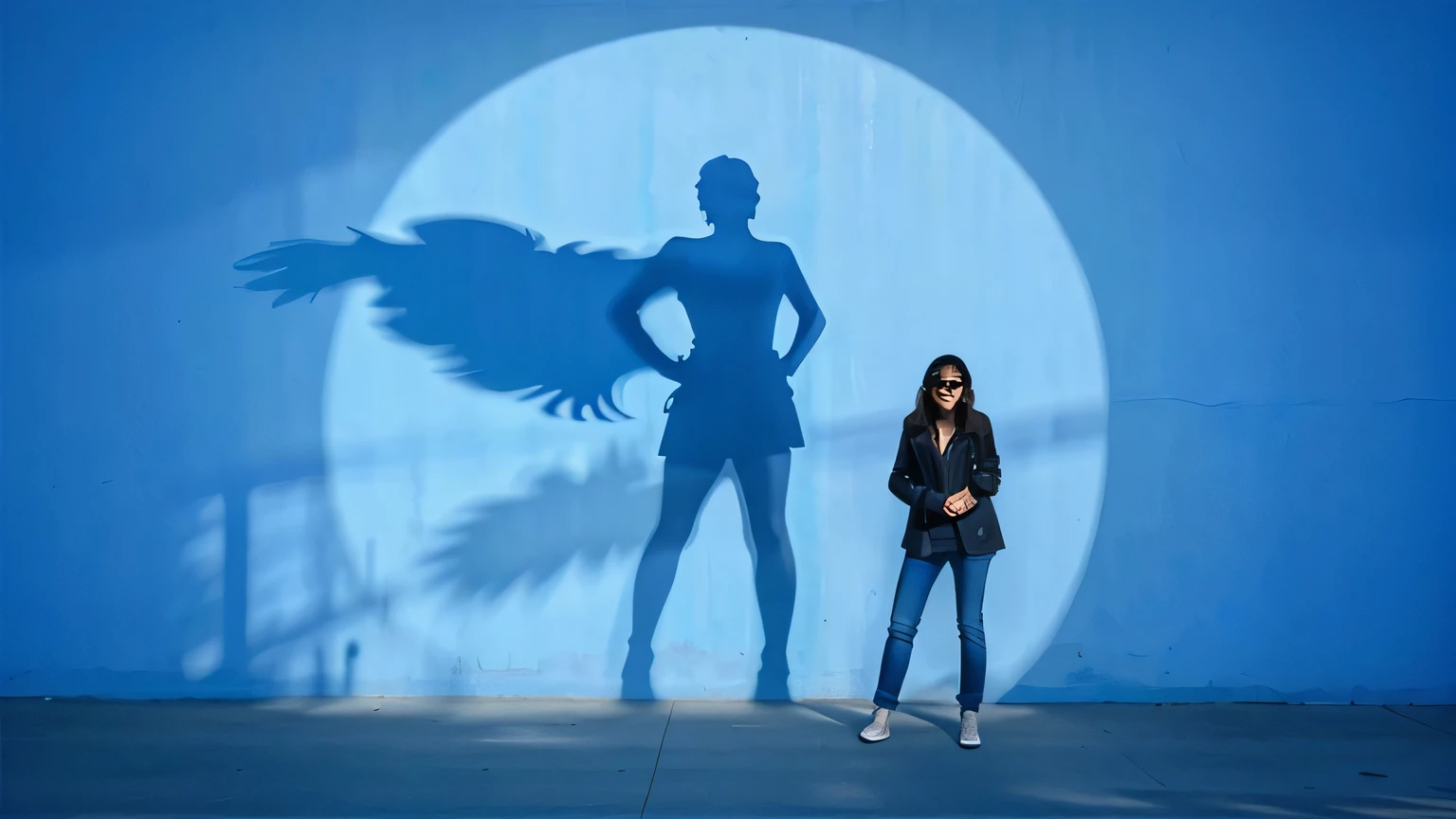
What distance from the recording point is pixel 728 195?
4836 millimetres

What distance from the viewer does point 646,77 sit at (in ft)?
16.0

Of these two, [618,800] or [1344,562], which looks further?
Answer: [1344,562]

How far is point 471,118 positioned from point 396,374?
1.36 m

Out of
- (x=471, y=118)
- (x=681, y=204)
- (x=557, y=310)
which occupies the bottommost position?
(x=557, y=310)

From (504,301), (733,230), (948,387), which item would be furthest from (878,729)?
(504,301)

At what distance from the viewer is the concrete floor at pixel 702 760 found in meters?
3.47

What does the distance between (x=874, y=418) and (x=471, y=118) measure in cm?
256

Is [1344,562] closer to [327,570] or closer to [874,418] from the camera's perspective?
[874,418]

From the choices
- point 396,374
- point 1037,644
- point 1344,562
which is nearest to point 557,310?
point 396,374

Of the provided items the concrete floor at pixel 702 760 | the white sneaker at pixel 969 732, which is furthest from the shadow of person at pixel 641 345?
the white sneaker at pixel 969 732

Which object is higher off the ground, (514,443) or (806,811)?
(514,443)

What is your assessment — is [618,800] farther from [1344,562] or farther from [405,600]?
[1344,562]

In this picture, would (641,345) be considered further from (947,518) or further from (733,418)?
(947,518)

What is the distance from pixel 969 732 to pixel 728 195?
2779 mm
